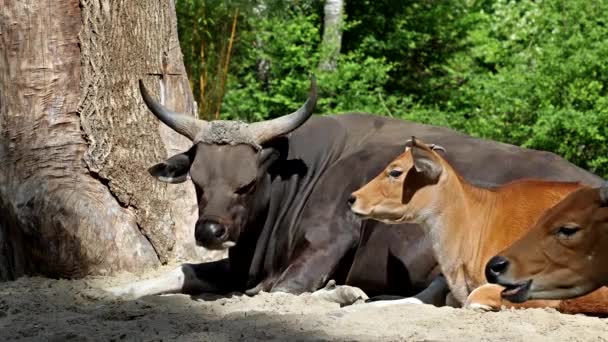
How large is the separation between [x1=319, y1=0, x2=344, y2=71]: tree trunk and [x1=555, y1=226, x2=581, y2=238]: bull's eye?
33.7 feet

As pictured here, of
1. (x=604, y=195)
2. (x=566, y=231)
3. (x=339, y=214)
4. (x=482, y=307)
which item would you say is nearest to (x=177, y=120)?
(x=339, y=214)

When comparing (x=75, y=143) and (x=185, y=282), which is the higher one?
(x=75, y=143)

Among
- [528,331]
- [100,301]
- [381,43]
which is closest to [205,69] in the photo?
[381,43]

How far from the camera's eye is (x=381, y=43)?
17.6m

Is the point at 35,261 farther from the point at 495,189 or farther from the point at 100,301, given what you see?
the point at 495,189

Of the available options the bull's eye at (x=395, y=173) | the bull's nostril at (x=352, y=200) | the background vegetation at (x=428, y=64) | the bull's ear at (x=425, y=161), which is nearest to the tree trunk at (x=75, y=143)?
the bull's nostril at (x=352, y=200)

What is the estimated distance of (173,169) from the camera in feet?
25.0

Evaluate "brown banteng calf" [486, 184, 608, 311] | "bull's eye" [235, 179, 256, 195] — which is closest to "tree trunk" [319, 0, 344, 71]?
"bull's eye" [235, 179, 256, 195]

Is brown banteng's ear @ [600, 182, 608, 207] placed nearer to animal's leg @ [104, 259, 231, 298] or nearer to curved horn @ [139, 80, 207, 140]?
curved horn @ [139, 80, 207, 140]

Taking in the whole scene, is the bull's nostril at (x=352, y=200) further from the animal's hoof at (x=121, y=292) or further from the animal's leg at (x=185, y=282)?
the animal's hoof at (x=121, y=292)

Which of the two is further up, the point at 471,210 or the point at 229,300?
the point at 471,210

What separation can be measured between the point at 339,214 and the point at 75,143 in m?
1.81

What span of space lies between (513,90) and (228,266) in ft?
19.4

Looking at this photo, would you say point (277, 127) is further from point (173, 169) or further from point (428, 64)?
point (428, 64)
